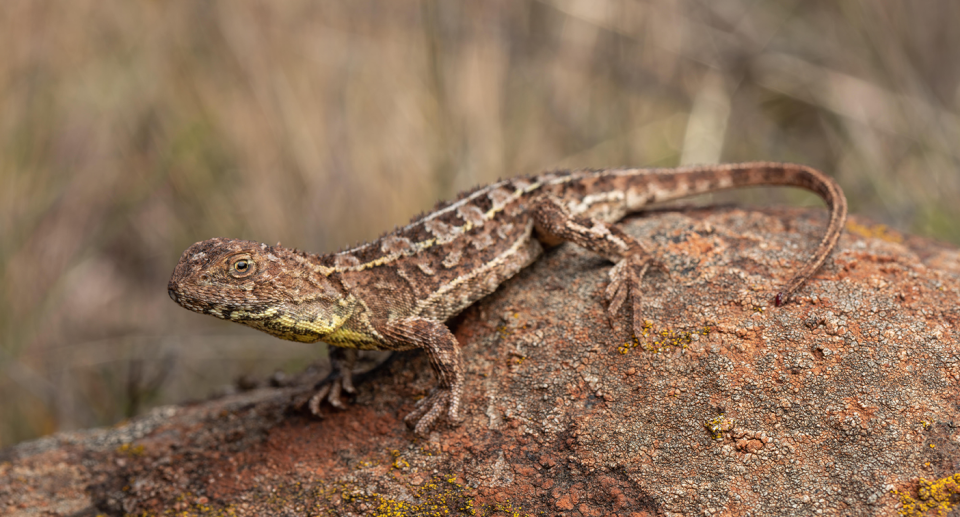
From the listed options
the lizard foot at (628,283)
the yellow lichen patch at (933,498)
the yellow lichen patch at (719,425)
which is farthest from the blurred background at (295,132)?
the yellow lichen patch at (719,425)

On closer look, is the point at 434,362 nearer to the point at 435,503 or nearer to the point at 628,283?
the point at 435,503

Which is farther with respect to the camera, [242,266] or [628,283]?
[628,283]

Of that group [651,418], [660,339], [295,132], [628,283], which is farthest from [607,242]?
[295,132]

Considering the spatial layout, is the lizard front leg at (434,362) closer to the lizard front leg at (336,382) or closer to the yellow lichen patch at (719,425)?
the lizard front leg at (336,382)

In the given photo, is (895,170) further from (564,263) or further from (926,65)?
(564,263)

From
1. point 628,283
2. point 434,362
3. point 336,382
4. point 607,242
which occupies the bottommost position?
point 336,382

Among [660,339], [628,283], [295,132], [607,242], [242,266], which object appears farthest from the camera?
[295,132]

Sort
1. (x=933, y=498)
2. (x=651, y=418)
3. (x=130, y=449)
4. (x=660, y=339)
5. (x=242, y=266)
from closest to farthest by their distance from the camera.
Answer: (x=933, y=498), (x=651, y=418), (x=660, y=339), (x=242, y=266), (x=130, y=449)

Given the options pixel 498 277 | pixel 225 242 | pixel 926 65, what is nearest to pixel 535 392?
pixel 498 277
